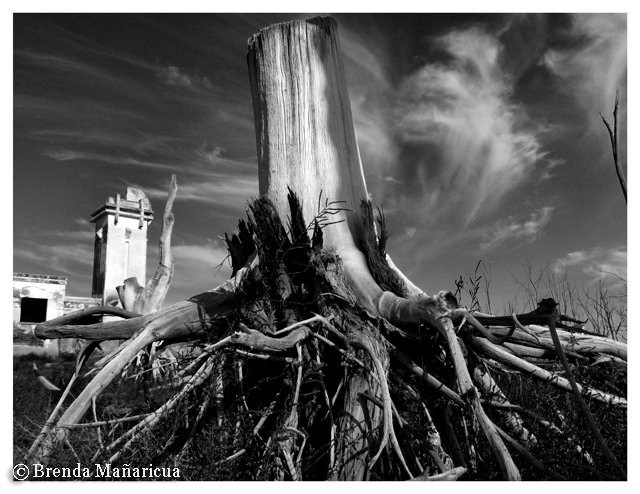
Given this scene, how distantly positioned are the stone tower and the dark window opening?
3393 millimetres

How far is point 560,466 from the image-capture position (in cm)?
288

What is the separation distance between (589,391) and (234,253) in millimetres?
2166

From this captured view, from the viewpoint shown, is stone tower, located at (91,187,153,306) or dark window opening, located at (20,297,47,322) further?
dark window opening, located at (20,297,47,322)

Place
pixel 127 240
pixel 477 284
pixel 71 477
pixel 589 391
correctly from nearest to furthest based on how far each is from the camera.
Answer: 1. pixel 71 477
2. pixel 589 391
3. pixel 477 284
4. pixel 127 240

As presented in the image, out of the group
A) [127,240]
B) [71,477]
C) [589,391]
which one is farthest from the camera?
[127,240]

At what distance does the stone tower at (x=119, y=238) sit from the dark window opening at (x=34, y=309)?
3393mm

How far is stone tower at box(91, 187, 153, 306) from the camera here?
→ 1716cm

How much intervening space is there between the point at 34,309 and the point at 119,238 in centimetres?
586

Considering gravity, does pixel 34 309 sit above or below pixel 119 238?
below

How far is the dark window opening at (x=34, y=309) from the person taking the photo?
2036cm

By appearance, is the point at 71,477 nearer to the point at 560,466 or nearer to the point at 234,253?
the point at 234,253

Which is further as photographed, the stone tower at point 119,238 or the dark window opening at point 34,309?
the dark window opening at point 34,309

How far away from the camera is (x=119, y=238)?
17.4 meters

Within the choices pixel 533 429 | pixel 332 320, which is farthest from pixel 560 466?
pixel 332 320
